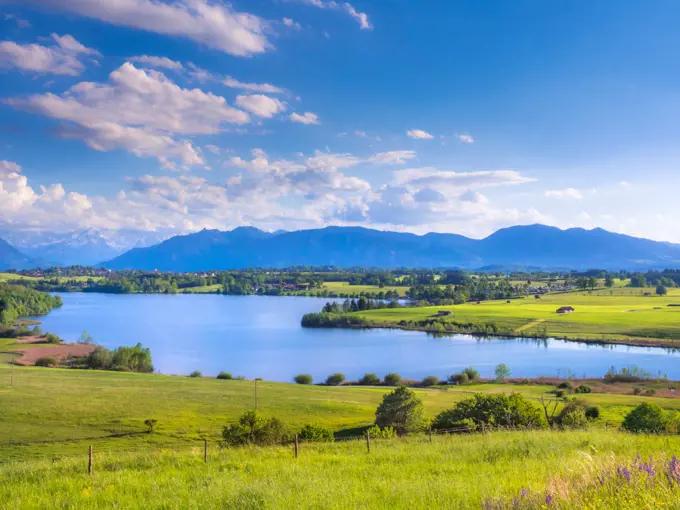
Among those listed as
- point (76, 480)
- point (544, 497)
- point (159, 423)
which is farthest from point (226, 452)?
point (159, 423)

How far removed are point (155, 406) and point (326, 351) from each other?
57720mm

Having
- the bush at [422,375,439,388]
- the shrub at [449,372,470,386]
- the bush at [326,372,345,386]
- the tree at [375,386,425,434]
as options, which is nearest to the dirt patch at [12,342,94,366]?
the bush at [326,372,345,386]

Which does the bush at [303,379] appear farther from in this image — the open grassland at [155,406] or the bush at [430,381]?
the bush at [430,381]

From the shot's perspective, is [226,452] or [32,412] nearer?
[226,452]

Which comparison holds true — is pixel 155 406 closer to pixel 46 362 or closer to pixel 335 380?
pixel 335 380

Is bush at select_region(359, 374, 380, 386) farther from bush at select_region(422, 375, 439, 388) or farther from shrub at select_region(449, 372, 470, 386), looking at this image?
shrub at select_region(449, 372, 470, 386)

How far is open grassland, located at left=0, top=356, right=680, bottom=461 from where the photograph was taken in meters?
32.0

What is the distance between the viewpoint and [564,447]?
13.6m

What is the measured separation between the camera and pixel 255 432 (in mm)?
24953

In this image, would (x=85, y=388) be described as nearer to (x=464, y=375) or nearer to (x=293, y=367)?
(x=293, y=367)

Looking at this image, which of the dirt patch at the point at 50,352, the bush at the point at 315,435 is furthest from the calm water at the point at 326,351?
the bush at the point at 315,435

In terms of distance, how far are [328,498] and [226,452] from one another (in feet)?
27.7

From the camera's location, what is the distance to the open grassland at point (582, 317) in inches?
4188

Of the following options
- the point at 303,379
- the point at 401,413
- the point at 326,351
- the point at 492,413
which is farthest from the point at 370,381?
the point at 492,413
